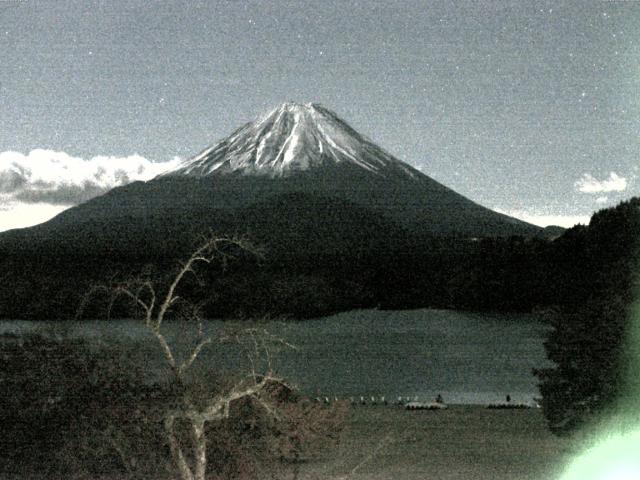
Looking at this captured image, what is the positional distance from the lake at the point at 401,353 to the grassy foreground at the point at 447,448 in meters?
1.63

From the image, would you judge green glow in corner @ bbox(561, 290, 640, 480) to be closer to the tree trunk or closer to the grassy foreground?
the grassy foreground

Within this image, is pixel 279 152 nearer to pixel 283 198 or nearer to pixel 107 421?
pixel 283 198

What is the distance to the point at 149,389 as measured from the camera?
9.33 m

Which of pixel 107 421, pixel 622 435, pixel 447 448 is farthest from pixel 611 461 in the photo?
pixel 107 421

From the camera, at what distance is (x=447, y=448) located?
13523 mm

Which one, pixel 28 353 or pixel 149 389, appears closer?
pixel 149 389

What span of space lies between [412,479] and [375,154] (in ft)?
219

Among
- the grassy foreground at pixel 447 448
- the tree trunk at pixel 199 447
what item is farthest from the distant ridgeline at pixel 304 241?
the tree trunk at pixel 199 447

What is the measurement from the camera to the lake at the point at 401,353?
24766 millimetres

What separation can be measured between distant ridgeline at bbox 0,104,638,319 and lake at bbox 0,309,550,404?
1.63 meters

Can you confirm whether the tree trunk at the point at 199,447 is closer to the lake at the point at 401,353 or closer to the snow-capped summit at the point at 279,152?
the lake at the point at 401,353

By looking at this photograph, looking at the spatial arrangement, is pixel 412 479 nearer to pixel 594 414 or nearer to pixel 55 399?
pixel 594 414

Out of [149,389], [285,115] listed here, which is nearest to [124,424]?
[149,389]

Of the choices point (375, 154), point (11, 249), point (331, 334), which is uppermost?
point (375, 154)
